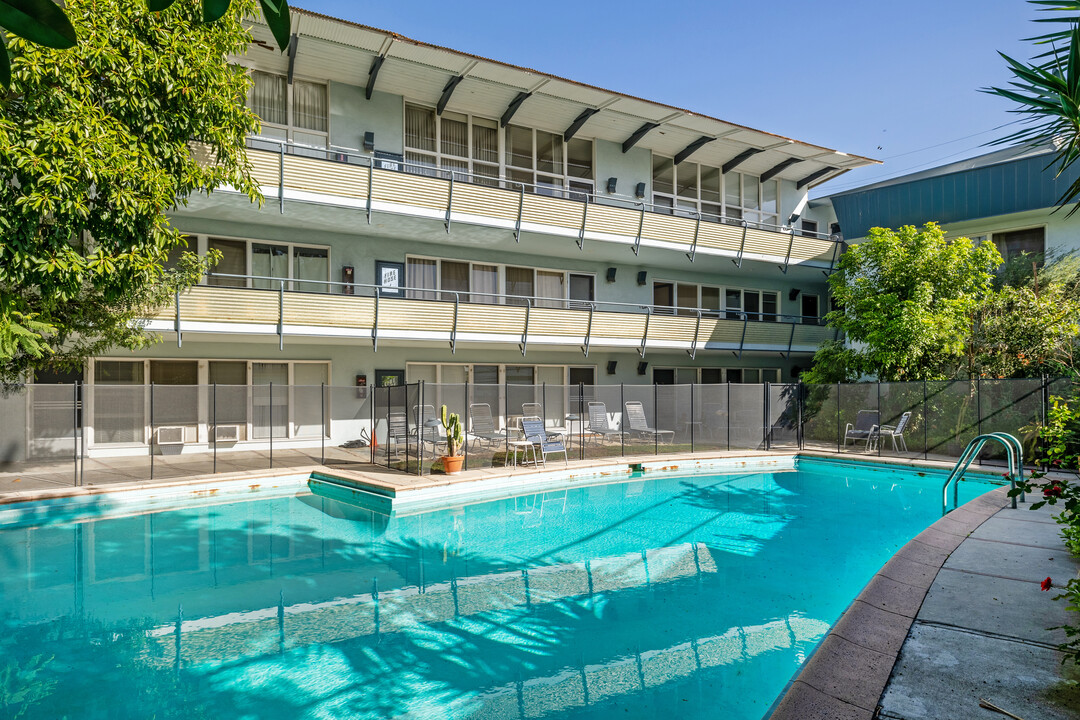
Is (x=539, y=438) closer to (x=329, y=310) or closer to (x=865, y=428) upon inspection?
(x=329, y=310)

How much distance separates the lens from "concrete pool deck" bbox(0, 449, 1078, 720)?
139 inches

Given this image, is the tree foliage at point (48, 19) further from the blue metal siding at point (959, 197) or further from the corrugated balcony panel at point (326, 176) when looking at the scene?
the blue metal siding at point (959, 197)

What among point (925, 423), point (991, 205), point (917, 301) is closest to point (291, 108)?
point (917, 301)

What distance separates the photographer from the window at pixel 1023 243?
18797 mm

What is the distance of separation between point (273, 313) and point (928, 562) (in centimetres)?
1339

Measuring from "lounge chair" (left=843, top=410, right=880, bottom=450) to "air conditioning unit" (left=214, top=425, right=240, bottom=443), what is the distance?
15.9 metres

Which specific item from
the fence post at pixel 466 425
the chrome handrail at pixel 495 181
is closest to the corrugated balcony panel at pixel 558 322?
the fence post at pixel 466 425

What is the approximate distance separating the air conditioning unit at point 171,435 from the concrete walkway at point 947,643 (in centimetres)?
1472

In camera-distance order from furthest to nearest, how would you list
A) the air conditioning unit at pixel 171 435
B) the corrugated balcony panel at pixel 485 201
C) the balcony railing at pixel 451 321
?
the corrugated balcony panel at pixel 485 201
the air conditioning unit at pixel 171 435
the balcony railing at pixel 451 321

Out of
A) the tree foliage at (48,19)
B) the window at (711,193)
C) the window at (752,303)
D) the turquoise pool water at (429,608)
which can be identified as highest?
the window at (711,193)

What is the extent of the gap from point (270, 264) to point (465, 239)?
17.1ft

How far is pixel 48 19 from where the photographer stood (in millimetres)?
761

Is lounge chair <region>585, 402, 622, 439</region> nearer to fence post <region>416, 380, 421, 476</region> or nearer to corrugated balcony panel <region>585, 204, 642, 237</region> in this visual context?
corrugated balcony panel <region>585, 204, 642, 237</region>

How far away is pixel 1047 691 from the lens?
11.7ft
